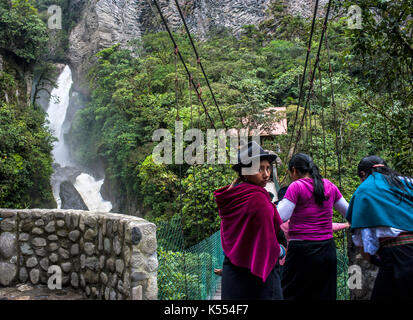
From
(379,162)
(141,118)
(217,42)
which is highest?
(217,42)

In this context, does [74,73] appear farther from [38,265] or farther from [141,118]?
[38,265]

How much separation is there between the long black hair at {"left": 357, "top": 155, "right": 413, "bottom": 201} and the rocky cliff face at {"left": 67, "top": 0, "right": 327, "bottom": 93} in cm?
2171

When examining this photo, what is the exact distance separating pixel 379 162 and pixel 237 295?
33.4 inches

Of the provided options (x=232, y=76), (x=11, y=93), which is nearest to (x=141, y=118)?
(x=232, y=76)

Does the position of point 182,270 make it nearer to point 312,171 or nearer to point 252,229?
point 312,171

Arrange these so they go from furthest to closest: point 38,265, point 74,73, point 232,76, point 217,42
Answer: point 74,73, point 217,42, point 232,76, point 38,265

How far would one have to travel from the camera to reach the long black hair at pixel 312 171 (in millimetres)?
1605

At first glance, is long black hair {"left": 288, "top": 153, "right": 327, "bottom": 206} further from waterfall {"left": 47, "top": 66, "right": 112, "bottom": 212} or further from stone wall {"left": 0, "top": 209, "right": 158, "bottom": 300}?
waterfall {"left": 47, "top": 66, "right": 112, "bottom": 212}

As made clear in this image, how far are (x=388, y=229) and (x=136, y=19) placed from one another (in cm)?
2464

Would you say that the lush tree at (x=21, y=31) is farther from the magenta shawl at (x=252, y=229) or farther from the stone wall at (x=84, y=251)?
the magenta shawl at (x=252, y=229)

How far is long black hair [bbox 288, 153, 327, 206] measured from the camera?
161cm

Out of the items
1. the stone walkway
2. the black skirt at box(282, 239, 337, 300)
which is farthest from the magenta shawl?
the stone walkway
